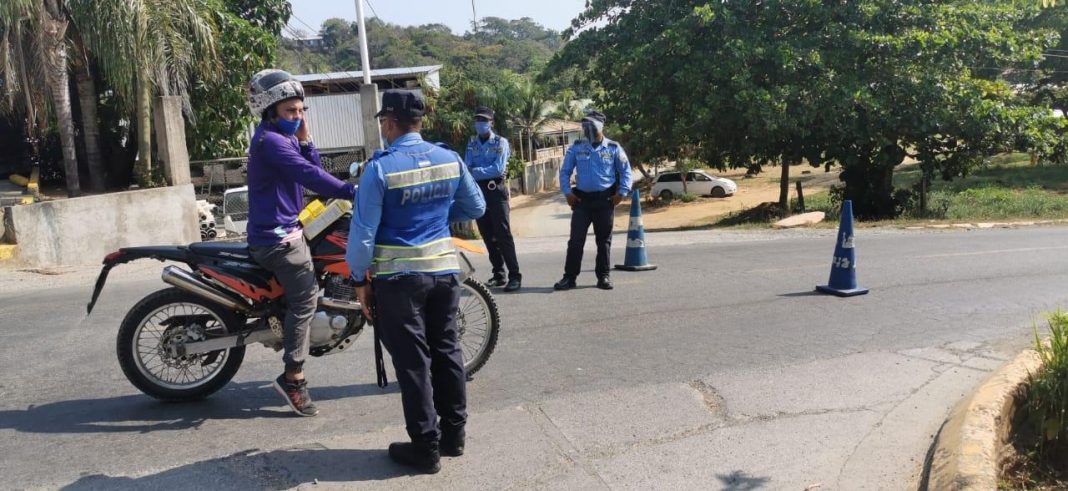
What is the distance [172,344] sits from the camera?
15.1 ft

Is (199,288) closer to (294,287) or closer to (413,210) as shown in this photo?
(294,287)

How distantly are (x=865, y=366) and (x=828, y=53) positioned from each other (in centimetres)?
1535

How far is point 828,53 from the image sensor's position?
1920 centimetres

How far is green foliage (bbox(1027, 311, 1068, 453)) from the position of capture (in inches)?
156

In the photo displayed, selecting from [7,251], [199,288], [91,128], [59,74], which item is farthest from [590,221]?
[91,128]

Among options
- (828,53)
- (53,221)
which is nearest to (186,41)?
(53,221)

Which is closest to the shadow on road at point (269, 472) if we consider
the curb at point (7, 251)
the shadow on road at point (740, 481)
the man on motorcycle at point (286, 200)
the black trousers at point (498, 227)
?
the man on motorcycle at point (286, 200)

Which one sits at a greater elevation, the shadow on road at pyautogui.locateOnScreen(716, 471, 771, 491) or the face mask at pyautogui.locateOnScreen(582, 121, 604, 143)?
the face mask at pyautogui.locateOnScreen(582, 121, 604, 143)

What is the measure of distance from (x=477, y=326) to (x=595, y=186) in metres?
3.13

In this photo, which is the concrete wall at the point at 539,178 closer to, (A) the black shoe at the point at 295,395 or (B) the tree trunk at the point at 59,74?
(B) the tree trunk at the point at 59,74

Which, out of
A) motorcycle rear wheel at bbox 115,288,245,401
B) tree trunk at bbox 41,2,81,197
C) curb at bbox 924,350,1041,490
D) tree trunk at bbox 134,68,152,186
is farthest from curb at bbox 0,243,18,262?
curb at bbox 924,350,1041,490

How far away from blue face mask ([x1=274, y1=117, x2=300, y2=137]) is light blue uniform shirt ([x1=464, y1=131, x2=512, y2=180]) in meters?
3.40

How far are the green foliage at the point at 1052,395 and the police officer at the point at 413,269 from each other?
289 centimetres

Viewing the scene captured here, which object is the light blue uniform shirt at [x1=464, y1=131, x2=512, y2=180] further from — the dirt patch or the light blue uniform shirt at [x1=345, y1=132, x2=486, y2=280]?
the dirt patch
